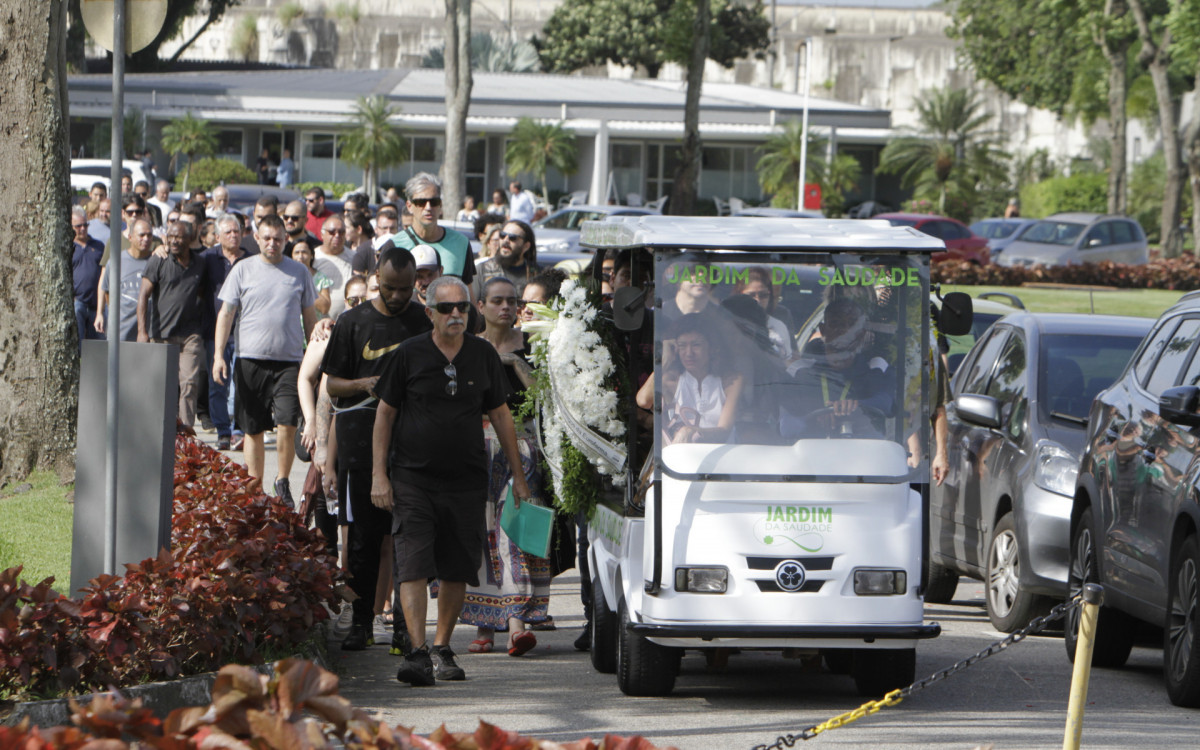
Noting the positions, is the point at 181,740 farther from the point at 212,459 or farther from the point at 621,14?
the point at 621,14

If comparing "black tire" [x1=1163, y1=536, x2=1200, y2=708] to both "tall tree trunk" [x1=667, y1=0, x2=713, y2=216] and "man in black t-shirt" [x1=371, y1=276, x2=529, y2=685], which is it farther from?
"tall tree trunk" [x1=667, y1=0, x2=713, y2=216]

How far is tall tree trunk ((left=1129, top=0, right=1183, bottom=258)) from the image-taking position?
1572 inches

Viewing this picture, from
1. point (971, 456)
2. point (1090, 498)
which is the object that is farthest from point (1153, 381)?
point (971, 456)

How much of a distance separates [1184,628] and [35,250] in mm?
7790

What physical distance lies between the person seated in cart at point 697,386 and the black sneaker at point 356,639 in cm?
233

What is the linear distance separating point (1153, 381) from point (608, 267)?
3.10 m

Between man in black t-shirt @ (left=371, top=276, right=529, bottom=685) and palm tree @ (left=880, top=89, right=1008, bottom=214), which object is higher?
palm tree @ (left=880, top=89, right=1008, bottom=214)

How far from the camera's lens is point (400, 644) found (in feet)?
27.6

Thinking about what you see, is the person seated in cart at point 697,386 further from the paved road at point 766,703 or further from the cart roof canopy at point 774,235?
the paved road at point 766,703

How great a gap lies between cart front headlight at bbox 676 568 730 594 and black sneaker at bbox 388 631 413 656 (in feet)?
5.13

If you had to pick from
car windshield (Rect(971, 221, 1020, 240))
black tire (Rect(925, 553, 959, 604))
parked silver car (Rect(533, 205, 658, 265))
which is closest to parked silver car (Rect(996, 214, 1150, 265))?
car windshield (Rect(971, 221, 1020, 240))

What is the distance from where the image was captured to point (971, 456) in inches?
421

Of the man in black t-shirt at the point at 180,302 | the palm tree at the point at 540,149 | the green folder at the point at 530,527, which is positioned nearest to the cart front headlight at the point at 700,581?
the green folder at the point at 530,527

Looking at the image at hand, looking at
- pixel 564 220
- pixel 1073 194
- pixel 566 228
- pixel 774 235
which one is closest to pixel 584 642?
pixel 774 235
